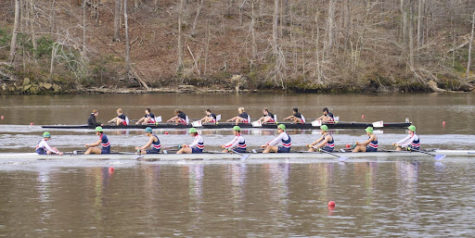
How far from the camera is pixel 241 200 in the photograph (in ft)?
62.3

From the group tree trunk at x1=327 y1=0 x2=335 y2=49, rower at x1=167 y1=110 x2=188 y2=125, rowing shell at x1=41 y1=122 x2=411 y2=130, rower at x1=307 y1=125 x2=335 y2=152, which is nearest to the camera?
rower at x1=307 y1=125 x2=335 y2=152

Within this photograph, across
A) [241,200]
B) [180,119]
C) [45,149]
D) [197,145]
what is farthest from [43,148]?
[180,119]

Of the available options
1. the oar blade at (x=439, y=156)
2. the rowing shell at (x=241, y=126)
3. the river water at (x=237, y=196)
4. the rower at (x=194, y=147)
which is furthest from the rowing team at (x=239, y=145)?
the rowing shell at (x=241, y=126)

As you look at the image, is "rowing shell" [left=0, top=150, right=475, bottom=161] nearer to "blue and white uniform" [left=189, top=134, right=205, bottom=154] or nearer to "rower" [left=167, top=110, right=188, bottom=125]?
"blue and white uniform" [left=189, top=134, right=205, bottom=154]

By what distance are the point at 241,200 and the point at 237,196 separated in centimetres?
56

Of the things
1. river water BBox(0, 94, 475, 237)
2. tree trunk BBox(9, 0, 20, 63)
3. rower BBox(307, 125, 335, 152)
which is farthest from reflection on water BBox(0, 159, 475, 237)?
tree trunk BBox(9, 0, 20, 63)

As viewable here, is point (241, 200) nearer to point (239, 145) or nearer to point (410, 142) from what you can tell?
point (239, 145)

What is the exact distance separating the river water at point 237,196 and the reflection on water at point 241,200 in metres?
0.03

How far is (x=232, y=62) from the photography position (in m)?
72.1

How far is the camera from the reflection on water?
16.0 meters

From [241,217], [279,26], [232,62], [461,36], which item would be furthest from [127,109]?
[461,36]

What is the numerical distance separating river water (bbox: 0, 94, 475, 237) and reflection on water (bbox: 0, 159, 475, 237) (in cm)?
3

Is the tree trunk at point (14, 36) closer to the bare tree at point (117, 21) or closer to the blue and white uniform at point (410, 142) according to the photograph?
the bare tree at point (117, 21)

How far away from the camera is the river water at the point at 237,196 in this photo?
16.1 meters
